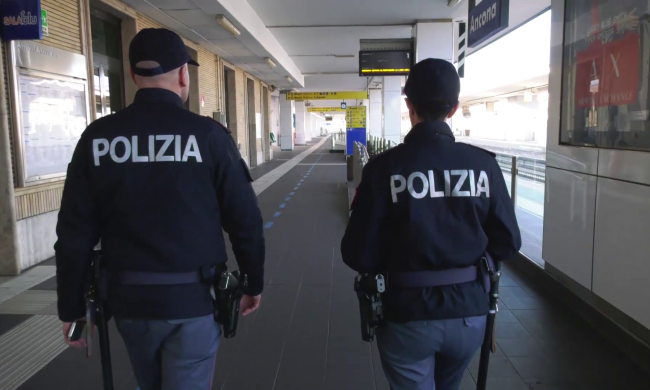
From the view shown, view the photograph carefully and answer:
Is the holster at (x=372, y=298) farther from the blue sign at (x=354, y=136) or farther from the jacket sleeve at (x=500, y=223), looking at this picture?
the blue sign at (x=354, y=136)

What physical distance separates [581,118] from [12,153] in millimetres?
5605

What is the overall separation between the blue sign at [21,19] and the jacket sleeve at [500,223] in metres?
5.11

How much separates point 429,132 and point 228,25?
8301 millimetres

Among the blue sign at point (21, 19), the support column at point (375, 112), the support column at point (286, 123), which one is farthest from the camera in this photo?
the support column at point (286, 123)

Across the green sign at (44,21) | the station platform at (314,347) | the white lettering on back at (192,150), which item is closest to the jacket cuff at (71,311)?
the white lettering on back at (192,150)

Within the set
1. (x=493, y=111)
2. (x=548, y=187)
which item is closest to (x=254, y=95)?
(x=548, y=187)

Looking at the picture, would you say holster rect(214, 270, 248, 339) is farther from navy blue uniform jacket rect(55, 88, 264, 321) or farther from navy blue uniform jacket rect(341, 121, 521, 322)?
navy blue uniform jacket rect(341, 121, 521, 322)

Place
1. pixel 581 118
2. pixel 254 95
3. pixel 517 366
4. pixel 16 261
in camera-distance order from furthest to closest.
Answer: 1. pixel 254 95
2. pixel 16 261
3. pixel 581 118
4. pixel 517 366

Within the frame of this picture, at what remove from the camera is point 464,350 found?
68.3 inches

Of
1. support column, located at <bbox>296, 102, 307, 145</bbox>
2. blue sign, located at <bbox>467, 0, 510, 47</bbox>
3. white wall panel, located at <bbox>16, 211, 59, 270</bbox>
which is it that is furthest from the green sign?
support column, located at <bbox>296, 102, 307, 145</bbox>

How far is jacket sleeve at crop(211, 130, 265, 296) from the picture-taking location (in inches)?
69.6

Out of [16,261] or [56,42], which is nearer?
[16,261]

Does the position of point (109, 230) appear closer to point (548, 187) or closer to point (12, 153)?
point (548, 187)

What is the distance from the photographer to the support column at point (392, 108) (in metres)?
19.1
